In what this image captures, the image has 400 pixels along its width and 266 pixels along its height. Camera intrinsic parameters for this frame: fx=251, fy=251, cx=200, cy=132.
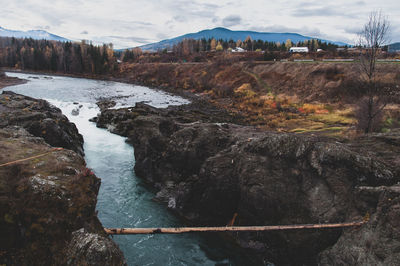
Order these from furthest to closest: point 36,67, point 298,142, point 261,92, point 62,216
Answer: point 36,67 < point 261,92 < point 298,142 < point 62,216

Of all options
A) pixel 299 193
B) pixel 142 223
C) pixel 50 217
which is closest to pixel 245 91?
pixel 142 223

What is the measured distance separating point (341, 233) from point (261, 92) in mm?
53308

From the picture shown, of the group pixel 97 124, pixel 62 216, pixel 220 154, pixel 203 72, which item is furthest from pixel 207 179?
pixel 203 72

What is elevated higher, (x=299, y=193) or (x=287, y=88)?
(x=287, y=88)

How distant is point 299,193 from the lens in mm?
12078

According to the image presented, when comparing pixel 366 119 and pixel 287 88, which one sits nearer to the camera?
pixel 366 119

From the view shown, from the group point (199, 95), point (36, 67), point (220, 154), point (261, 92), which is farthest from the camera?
point (36, 67)

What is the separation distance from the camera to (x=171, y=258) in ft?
40.2

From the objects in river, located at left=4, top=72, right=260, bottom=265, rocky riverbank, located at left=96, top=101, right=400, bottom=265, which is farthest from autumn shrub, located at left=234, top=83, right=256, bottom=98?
rocky riverbank, located at left=96, top=101, right=400, bottom=265

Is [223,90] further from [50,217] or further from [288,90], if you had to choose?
[50,217]

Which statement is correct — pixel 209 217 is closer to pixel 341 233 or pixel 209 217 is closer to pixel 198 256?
pixel 198 256

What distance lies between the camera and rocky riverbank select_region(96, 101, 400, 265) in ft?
29.5

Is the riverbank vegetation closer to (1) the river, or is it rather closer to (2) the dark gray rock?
(1) the river

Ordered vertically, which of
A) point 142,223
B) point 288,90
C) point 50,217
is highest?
point 288,90
